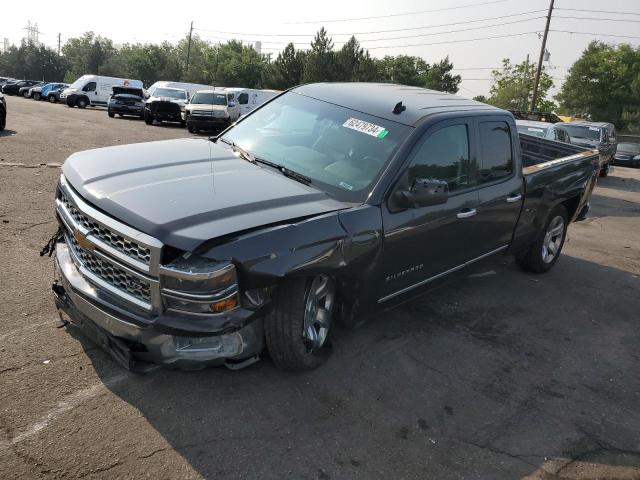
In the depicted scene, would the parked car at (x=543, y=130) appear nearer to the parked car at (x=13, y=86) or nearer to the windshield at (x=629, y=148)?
the windshield at (x=629, y=148)

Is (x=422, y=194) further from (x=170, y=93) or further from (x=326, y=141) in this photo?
(x=170, y=93)

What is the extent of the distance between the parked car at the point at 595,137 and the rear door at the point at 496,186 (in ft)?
49.8

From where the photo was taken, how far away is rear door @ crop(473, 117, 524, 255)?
15.3 ft

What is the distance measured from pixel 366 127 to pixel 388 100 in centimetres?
47

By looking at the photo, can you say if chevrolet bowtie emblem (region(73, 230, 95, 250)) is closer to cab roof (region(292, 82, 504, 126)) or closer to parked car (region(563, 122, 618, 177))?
cab roof (region(292, 82, 504, 126))

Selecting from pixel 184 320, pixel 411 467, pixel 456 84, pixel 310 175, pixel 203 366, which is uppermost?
pixel 456 84

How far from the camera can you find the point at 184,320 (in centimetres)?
282

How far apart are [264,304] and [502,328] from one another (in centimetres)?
270

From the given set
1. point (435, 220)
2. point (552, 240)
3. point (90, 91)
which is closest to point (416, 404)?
point (435, 220)

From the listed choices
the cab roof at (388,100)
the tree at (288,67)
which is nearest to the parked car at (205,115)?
the cab roof at (388,100)

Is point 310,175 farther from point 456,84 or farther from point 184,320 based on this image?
point 456,84

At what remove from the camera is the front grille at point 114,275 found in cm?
289

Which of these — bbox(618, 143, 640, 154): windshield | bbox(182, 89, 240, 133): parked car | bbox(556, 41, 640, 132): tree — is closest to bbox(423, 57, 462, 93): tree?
bbox(556, 41, 640, 132): tree

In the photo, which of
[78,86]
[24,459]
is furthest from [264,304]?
[78,86]
